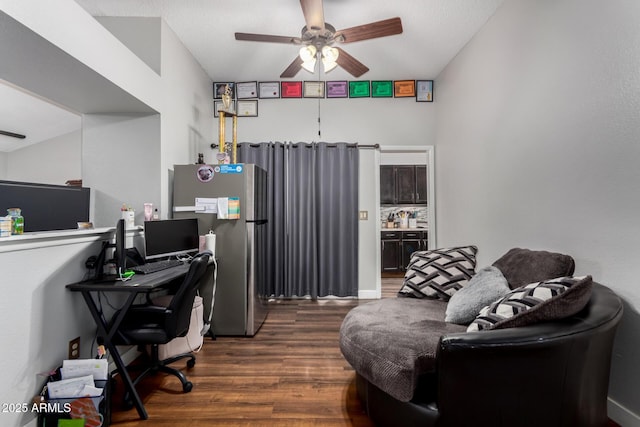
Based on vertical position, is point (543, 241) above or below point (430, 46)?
below

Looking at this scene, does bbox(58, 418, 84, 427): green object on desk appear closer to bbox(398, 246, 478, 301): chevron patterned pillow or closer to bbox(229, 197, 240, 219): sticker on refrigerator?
bbox(229, 197, 240, 219): sticker on refrigerator

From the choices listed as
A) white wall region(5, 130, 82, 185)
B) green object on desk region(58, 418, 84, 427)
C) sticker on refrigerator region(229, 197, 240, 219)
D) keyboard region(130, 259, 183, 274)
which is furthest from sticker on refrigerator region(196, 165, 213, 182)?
white wall region(5, 130, 82, 185)

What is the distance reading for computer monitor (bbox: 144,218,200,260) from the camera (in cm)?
249

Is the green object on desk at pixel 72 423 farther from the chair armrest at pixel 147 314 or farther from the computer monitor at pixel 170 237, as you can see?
the computer monitor at pixel 170 237

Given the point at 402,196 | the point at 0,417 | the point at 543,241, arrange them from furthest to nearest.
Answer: the point at 402,196 → the point at 543,241 → the point at 0,417

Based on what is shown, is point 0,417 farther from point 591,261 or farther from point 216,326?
point 591,261

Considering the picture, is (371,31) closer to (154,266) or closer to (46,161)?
(154,266)

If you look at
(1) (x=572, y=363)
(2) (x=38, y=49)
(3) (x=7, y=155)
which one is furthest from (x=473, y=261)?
(3) (x=7, y=155)

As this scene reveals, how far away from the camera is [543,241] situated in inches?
85.1

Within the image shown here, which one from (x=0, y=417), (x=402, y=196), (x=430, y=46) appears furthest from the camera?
(x=402, y=196)

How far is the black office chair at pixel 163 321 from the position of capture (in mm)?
1941

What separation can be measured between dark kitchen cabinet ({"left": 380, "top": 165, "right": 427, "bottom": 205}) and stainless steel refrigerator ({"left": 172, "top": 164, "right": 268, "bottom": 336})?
3.72 m

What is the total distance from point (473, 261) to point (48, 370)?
116 inches

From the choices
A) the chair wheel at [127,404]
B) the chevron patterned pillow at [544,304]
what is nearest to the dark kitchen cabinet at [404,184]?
the chevron patterned pillow at [544,304]
